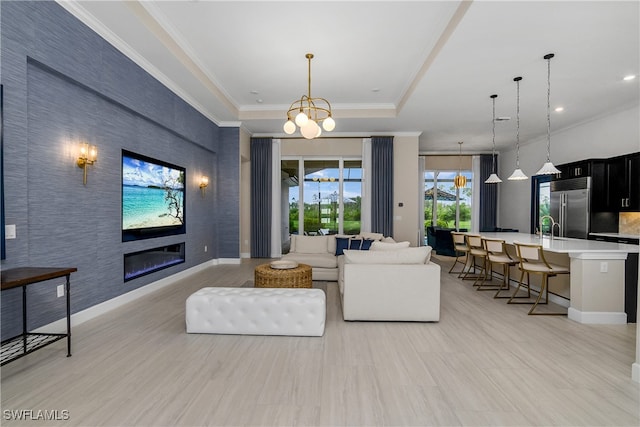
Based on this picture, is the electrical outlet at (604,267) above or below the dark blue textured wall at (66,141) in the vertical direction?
below

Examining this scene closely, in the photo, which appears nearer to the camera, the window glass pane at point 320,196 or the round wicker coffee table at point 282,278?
the round wicker coffee table at point 282,278

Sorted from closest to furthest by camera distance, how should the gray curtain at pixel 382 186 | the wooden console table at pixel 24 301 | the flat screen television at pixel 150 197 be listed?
the wooden console table at pixel 24 301, the flat screen television at pixel 150 197, the gray curtain at pixel 382 186

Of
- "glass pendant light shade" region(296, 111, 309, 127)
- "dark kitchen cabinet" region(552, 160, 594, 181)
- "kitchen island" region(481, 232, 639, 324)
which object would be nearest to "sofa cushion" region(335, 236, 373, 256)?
"glass pendant light shade" region(296, 111, 309, 127)

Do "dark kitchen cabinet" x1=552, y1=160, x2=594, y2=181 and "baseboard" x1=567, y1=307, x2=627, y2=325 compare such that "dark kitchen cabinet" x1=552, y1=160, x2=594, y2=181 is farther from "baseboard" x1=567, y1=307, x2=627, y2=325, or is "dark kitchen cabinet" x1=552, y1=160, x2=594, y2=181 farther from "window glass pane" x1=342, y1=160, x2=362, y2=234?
"window glass pane" x1=342, y1=160, x2=362, y2=234

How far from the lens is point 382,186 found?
7727mm

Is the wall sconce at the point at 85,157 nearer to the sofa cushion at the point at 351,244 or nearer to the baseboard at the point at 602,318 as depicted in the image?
the sofa cushion at the point at 351,244

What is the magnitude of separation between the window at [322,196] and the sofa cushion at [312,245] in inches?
93.9

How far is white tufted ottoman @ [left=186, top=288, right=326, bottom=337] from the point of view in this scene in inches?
120

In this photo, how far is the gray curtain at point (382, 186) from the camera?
769 cm

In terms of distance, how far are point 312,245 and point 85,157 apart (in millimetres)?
3659

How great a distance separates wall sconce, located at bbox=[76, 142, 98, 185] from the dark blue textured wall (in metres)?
0.05

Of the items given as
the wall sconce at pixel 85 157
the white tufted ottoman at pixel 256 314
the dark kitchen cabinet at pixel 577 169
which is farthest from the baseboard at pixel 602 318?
the wall sconce at pixel 85 157

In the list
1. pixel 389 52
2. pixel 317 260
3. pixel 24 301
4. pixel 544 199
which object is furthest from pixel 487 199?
pixel 24 301

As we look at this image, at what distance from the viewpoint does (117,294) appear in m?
3.94
